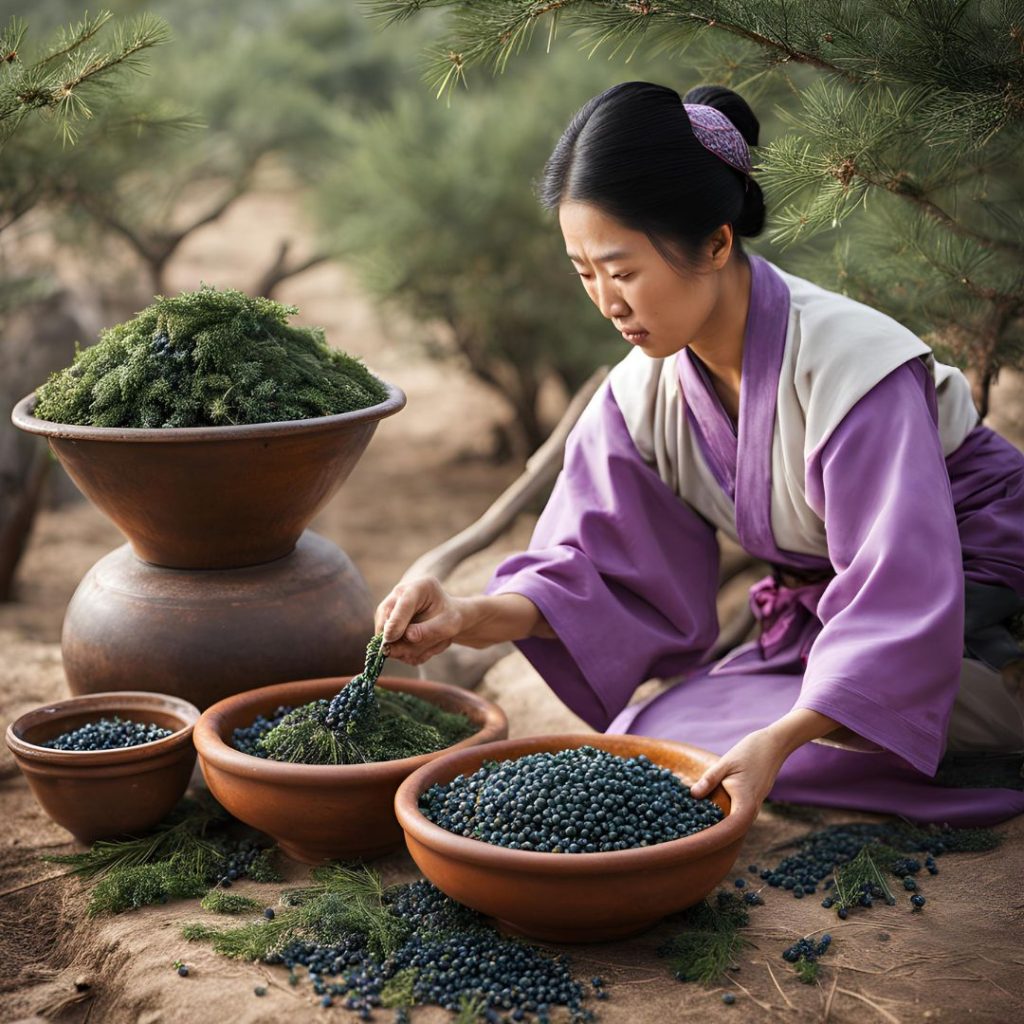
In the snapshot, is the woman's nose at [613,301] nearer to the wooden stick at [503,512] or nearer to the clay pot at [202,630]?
the clay pot at [202,630]

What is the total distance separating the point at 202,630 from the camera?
2.69 metres

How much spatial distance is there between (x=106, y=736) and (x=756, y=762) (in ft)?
4.31

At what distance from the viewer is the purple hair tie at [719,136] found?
2.35 m

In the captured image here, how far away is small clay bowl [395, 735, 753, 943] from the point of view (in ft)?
6.36

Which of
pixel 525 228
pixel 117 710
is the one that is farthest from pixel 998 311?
pixel 525 228

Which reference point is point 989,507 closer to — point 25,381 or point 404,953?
point 404,953

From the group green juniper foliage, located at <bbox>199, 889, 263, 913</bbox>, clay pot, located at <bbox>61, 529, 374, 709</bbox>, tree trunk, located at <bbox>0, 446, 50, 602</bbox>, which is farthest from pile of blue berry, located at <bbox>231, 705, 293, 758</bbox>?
tree trunk, located at <bbox>0, 446, 50, 602</bbox>

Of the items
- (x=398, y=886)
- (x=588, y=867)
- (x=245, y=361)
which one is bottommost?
(x=398, y=886)

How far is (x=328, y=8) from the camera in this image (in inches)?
479

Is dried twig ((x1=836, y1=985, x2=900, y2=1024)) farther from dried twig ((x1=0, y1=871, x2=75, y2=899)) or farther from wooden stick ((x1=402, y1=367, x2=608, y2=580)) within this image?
→ wooden stick ((x1=402, y1=367, x2=608, y2=580))

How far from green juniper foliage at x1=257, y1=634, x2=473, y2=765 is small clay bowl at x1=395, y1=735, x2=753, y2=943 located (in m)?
0.28

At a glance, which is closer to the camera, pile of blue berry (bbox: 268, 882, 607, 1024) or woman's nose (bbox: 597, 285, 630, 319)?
pile of blue berry (bbox: 268, 882, 607, 1024)

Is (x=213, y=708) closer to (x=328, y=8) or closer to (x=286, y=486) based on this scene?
(x=286, y=486)

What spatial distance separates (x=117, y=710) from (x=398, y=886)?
2.50ft
